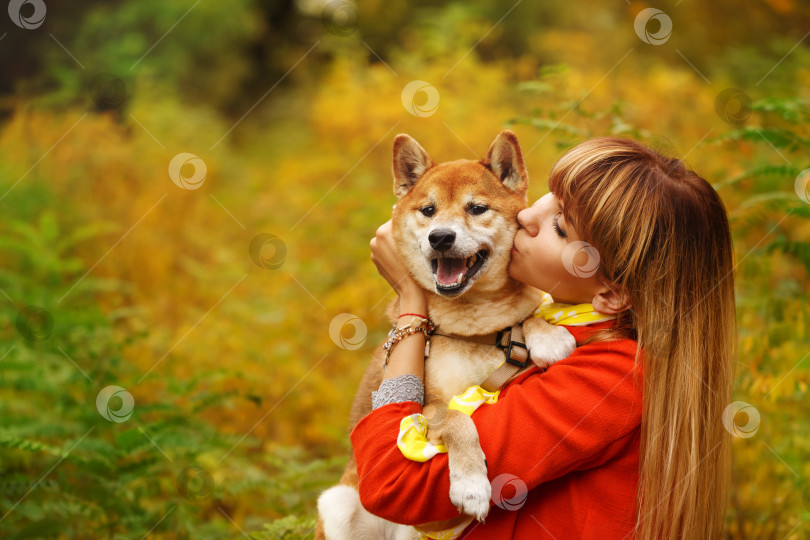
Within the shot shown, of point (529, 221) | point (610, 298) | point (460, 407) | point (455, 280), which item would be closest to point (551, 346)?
point (610, 298)

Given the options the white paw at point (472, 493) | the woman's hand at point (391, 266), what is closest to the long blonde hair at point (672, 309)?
the white paw at point (472, 493)

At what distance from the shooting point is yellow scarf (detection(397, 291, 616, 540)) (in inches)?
81.1

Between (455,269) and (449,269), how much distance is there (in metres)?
0.03

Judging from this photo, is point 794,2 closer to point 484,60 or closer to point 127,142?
point 484,60

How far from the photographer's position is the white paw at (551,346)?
2301 mm

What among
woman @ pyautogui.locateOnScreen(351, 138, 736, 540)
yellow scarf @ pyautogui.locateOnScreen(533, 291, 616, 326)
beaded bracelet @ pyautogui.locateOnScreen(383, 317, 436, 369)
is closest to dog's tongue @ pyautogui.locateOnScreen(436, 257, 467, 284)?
beaded bracelet @ pyautogui.locateOnScreen(383, 317, 436, 369)

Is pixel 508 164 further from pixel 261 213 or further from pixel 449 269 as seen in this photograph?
pixel 261 213

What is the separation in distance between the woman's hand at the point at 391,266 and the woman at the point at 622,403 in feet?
2.32

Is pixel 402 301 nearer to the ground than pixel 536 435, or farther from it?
farther from it

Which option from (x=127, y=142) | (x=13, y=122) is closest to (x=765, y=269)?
(x=127, y=142)

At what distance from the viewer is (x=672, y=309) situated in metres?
2.08

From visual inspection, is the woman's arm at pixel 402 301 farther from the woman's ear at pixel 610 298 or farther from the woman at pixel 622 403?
the woman's ear at pixel 610 298

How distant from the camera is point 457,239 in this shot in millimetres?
2850

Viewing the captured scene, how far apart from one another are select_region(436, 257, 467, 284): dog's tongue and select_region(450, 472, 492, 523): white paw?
1.07m
